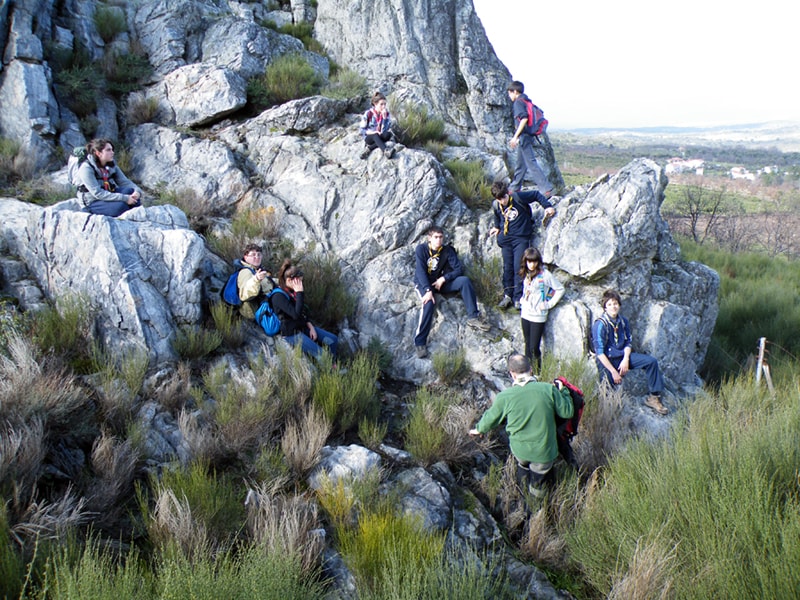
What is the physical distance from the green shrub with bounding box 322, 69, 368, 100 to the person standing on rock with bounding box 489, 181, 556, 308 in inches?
190

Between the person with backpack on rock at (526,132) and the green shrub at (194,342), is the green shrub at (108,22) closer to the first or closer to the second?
the green shrub at (194,342)

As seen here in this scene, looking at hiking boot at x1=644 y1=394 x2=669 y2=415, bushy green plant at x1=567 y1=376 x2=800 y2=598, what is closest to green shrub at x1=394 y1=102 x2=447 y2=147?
hiking boot at x1=644 y1=394 x2=669 y2=415

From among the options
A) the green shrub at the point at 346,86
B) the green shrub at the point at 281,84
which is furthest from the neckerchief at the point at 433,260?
the green shrub at the point at 281,84

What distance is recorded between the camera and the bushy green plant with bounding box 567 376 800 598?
247cm

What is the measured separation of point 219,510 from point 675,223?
30371 mm

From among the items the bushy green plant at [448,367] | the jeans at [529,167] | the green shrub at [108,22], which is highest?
the green shrub at [108,22]

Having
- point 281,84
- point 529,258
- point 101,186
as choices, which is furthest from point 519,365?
point 281,84

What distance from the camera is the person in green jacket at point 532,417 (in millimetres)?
4043

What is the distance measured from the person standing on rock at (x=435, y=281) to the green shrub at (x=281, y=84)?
5.38 metres

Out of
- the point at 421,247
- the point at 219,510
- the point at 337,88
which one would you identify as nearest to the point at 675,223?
the point at 337,88

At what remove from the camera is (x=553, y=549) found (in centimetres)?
365

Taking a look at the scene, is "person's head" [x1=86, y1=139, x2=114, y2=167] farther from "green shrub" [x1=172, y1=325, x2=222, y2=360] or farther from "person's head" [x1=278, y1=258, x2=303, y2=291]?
"person's head" [x1=278, y1=258, x2=303, y2=291]

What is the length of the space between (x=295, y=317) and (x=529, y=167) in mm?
4751

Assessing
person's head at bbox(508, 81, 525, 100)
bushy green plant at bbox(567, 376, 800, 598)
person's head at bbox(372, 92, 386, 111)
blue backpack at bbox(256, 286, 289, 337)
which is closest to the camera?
bushy green plant at bbox(567, 376, 800, 598)
